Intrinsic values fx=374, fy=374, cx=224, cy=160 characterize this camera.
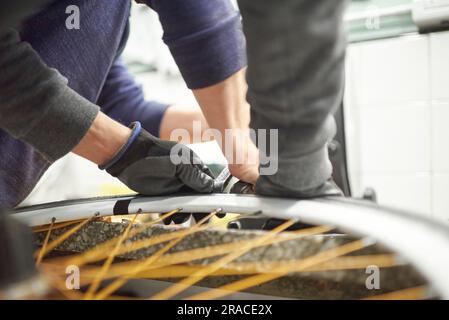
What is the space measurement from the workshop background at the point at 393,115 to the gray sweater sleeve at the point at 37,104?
2.38ft

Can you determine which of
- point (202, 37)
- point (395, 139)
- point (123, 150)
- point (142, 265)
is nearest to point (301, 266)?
point (142, 265)

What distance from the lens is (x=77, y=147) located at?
583 mm

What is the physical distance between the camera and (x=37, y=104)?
49cm

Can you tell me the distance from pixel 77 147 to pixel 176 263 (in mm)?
251

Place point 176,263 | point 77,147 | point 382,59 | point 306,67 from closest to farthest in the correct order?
point 306,67 < point 176,263 < point 77,147 < point 382,59

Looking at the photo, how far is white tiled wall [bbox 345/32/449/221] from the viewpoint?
51.4 inches

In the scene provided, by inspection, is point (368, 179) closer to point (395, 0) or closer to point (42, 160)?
point (395, 0)

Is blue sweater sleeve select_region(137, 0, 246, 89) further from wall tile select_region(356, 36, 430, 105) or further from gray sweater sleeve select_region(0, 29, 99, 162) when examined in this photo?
wall tile select_region(356, 36, 430, 105)

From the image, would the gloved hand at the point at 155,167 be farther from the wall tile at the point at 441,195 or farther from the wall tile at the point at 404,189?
the wall tile at the point at 441,195

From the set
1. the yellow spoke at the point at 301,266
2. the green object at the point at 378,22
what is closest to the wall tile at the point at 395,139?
the green object at the point at 378,22

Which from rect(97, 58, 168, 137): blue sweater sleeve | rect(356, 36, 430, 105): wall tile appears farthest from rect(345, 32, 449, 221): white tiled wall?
rect(97, 58, 168, 137): blue sweater sleeve

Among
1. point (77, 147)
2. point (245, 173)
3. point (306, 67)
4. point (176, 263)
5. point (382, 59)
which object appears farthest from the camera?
point (382, 59)

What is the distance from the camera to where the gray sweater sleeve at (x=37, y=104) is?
478 mm

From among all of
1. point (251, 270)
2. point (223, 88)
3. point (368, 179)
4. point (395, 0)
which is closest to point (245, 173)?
point (223, 88)
